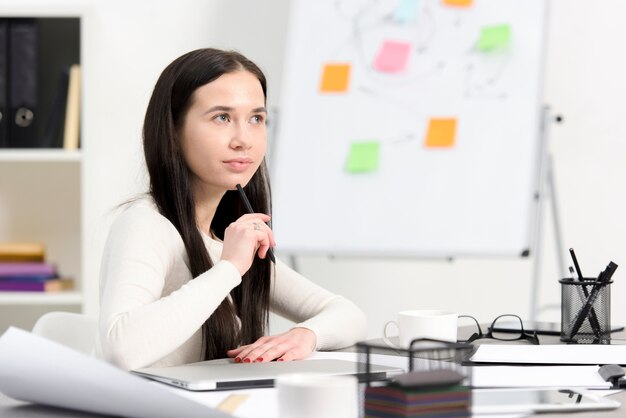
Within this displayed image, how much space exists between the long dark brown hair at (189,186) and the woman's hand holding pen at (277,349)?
14 centimetres

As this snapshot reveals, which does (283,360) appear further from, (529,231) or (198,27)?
(198,27)

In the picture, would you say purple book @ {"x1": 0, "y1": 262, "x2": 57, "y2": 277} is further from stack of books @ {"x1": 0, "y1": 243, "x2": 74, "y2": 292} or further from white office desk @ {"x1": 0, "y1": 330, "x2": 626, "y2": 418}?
white office desk @ {"x1": 0, "y1": 330, "x2": 626, "y2": 418}

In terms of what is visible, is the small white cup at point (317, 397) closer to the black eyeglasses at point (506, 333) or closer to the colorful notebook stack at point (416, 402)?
the colorful notebook stack at point (416, 402)

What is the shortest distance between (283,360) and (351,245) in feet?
5.34

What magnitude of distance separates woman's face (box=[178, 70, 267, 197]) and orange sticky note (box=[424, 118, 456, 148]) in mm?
1430

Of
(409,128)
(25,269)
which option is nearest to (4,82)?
(25,269)

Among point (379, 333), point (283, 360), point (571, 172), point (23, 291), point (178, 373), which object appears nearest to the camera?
point (178, 373)

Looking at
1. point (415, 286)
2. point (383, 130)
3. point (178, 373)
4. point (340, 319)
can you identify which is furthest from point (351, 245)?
point (178, 373)

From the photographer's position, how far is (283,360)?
4.17ft

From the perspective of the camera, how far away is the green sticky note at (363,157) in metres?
2.94

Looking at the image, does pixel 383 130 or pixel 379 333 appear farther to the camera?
pixel 379 333

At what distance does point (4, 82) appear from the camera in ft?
10.1

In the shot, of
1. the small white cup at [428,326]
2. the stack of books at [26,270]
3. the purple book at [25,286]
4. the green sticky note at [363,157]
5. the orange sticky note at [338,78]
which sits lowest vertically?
the purple book at [25,286]

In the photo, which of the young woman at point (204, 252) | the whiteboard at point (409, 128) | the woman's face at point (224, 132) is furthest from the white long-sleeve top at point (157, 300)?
the whiteboard at point (409, 128)
